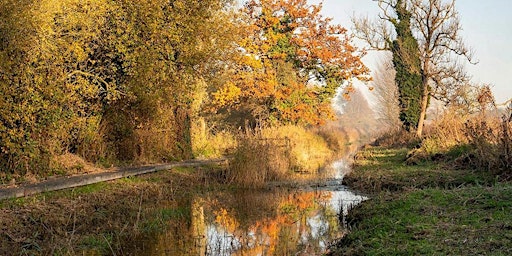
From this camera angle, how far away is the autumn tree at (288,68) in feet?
90.6

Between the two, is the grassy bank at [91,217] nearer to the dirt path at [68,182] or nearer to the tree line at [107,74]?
the dirt path at [68,182]

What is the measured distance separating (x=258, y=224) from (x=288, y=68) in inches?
791

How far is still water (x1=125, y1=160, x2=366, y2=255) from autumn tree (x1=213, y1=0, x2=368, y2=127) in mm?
14253

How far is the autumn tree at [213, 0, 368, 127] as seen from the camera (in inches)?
1087

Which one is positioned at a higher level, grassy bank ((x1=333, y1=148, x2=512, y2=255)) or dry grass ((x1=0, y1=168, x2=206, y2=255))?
grassy bank ((x1=333, y1=148, x2=512, y2=255))

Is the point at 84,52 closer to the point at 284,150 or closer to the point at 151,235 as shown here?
the point at 151,235

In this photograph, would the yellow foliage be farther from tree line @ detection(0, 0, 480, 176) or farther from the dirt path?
the dirt path

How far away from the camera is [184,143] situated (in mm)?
19344

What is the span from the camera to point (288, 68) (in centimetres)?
2867

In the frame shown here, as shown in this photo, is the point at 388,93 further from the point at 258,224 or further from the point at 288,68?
the point at 258,224

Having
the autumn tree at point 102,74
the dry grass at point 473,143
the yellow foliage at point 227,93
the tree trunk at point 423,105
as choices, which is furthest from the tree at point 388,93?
the autumn tree at point 102,74

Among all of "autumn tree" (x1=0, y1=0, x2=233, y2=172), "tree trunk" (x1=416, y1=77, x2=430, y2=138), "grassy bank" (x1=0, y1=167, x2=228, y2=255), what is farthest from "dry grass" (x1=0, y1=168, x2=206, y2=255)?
"tree trunk" (x1=416, y1=77, x2=430, y2=138)

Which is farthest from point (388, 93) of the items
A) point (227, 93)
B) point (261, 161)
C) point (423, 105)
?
point (261, 161)

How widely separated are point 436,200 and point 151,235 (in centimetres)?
483
